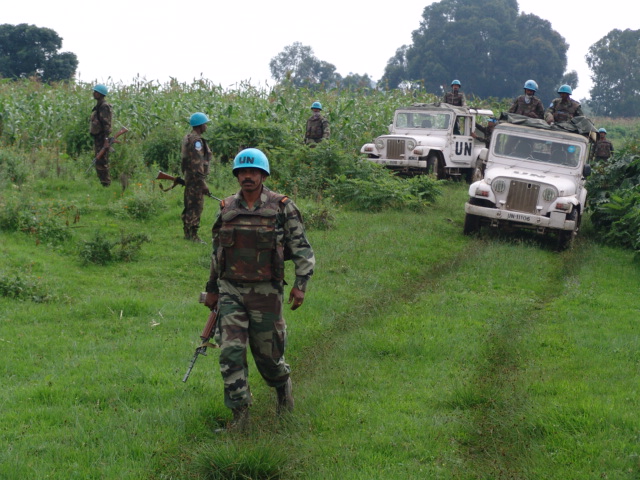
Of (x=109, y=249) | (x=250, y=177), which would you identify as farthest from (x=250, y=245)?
(x=109, y=249)

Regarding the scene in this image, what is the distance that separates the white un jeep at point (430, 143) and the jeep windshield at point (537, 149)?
4.60m

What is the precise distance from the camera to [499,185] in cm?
1322

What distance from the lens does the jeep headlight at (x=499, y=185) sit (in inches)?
520

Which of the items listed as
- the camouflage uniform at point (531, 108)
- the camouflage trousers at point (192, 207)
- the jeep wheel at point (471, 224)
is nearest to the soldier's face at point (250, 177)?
the camouflage trousers at point (192, 207)

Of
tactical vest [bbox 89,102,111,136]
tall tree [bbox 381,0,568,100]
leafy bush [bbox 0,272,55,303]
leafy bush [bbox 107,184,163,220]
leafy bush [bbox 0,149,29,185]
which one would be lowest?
leafy bush [bbox 0,272,55,303]

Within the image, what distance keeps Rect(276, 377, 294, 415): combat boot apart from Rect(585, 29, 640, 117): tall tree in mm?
79382

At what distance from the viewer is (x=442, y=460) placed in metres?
5.04

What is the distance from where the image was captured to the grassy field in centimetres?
496

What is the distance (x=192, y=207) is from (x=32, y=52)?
37.1 metres

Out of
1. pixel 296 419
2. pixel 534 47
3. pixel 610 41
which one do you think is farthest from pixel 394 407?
pixel 610 41

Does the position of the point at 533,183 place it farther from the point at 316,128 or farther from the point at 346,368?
the point at 346,368

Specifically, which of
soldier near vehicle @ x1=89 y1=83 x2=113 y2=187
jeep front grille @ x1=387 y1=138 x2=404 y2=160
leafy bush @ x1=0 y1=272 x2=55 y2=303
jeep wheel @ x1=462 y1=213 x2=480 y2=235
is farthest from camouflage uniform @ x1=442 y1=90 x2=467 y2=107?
leafy bush @ x1=0 y1=272 x2=55 y2=303

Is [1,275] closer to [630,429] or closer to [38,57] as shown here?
[630,429]

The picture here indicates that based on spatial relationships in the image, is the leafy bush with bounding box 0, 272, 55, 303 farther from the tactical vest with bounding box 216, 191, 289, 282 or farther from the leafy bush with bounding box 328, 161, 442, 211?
the leafy bush with bounding box 328, 161, 442, 211
